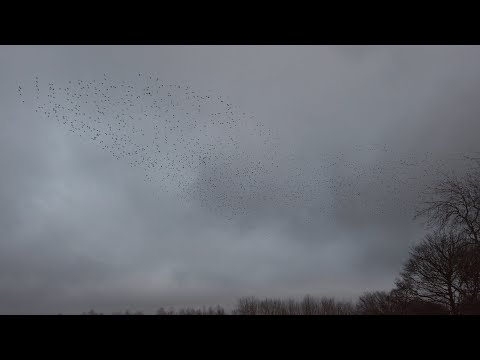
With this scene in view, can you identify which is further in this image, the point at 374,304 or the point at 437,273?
the point at 374,304

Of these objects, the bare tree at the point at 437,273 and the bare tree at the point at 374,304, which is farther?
the bare tree at the point at 374,304

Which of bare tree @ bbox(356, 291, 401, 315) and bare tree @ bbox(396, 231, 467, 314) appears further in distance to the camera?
bare tree @ bbox(356, 291, 401, 315)

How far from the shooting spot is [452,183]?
21.9 meters
